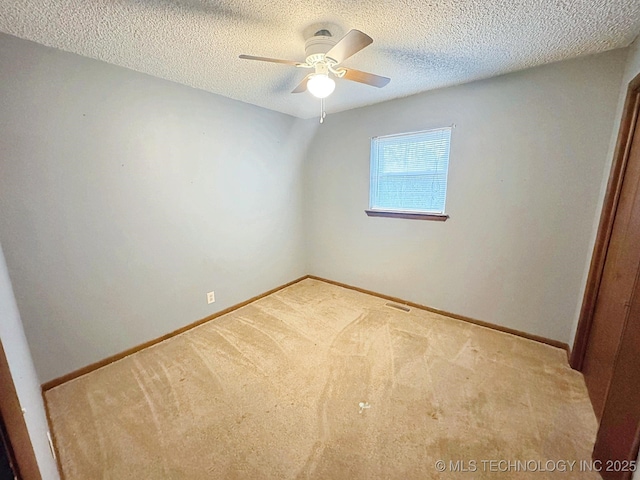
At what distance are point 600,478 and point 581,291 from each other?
49.0 inches

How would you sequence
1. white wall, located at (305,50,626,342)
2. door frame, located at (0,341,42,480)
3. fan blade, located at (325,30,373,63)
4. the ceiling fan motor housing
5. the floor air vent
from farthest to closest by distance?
the floor air vent
white wall, located at (305,50,626,342)
the ceiling fan motor housing
fan blade, located at (325,30,373,63)
door frame, located at (0,341,42,480)

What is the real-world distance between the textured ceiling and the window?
2.11 ft

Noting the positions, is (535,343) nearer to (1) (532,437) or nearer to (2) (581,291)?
(2) (581,291)

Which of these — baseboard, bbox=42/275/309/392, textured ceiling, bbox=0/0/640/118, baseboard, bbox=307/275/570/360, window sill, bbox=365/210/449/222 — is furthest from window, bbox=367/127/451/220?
baseboard, bbox=42/275/309/392

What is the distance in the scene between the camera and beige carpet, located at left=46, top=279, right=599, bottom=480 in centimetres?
127

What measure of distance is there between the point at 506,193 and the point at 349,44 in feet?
5.89

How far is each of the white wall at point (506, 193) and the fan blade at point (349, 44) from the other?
1.44 metres

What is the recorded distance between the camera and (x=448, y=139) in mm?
2404

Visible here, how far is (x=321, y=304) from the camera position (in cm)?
295

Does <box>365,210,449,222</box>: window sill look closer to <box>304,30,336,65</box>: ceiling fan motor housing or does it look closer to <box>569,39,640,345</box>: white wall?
<box>569,39,640,345</box>: white wall

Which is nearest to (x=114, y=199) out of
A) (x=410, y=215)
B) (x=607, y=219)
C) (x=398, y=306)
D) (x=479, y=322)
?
(x=410, y=215)

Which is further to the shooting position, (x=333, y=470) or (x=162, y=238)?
(x=162, y=238)

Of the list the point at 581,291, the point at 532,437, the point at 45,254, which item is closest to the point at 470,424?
the point at 532,437

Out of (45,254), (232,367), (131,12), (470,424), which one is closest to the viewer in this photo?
(131,12)
